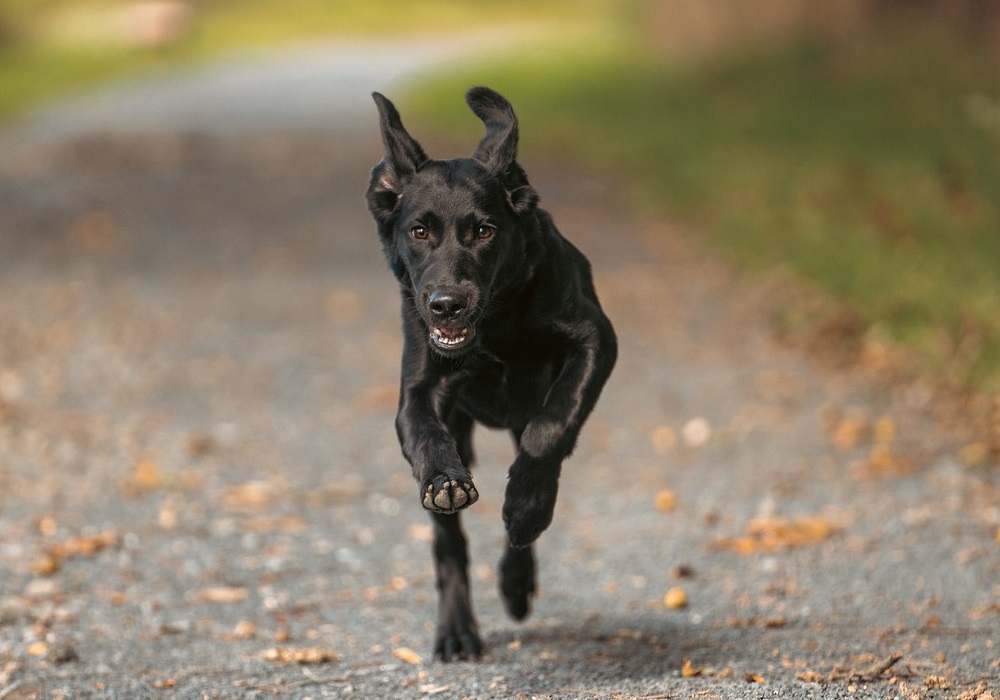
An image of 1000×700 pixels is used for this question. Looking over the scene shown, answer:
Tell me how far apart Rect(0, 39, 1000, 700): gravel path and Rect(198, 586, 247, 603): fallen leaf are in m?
0.04

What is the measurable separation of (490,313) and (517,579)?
1208 mm

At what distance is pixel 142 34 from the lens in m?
35.4

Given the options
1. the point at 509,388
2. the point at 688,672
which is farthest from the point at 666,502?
the point at 509,388

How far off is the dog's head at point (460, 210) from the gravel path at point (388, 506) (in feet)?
4.44

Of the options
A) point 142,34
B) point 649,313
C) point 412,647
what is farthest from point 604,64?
point 412,647

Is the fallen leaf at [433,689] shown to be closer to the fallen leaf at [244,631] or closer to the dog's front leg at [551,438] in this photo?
the dog's front leg at [551,438]

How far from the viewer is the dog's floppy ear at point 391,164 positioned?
4.15 metres

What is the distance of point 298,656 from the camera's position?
17.5 ft

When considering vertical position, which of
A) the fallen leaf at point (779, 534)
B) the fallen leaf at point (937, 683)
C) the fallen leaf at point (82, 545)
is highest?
the fallen leaf at point (82, 545)

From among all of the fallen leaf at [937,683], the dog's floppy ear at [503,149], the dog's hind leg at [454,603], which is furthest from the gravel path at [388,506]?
the dog's floppy ear at [503,149]

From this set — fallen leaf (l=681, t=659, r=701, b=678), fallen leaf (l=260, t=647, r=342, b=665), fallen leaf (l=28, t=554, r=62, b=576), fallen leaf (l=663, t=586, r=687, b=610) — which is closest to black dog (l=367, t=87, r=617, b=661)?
fallen leaf (l=681, t=659, r=701, b=678)

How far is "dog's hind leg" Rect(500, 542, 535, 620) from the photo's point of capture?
496 centimetres

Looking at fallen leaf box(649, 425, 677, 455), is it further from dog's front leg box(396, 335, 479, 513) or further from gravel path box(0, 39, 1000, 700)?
dog's front leg box(396, 335, 479, 513)

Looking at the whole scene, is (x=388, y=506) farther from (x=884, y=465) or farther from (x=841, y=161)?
(x=841, y=161)
